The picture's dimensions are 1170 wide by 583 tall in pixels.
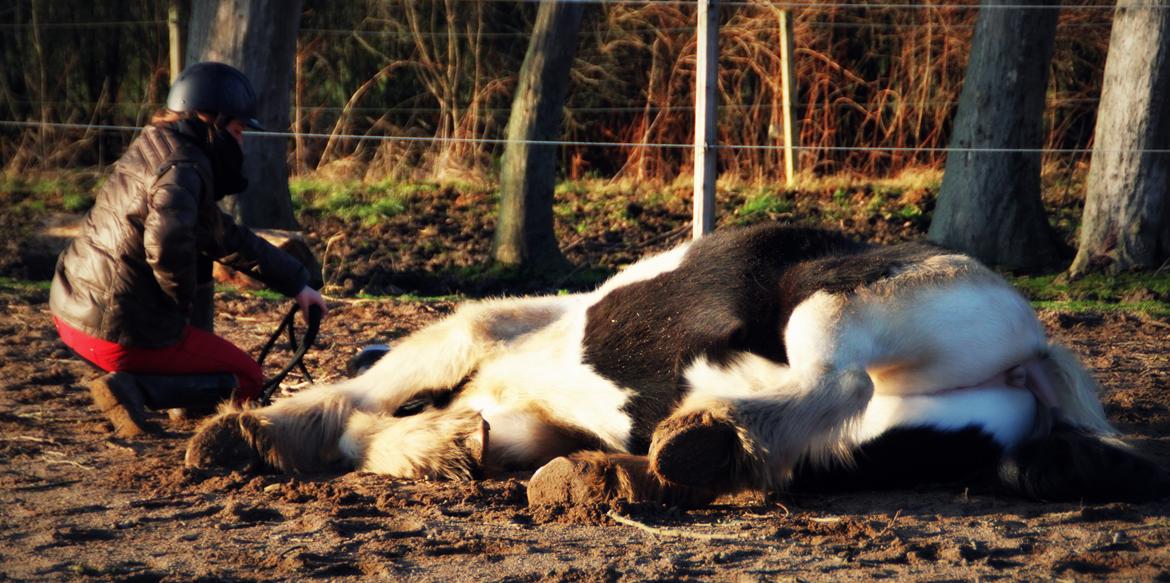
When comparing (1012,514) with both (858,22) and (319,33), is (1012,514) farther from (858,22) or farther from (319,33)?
(319,33)

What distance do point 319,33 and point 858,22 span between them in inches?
250

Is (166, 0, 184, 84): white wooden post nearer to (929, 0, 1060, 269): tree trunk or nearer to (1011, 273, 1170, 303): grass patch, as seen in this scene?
(929, 0, 1060, 269): tree trunk

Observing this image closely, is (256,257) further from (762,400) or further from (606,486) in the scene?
(762,400)

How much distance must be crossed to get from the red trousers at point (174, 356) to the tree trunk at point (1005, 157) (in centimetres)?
555

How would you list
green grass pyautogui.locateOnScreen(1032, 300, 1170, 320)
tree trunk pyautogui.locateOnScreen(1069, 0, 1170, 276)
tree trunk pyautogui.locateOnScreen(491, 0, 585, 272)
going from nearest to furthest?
green grass pyautogui.locateOnScreen(1032, 300, 1170, 320), tree trunk pyautogui.locateOnScreen(1069, 0, 1170, 276), tree trunk pyautogui.locateOnScreen(491, 0, 585, 272)

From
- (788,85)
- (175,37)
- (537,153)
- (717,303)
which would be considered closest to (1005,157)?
(537,153)

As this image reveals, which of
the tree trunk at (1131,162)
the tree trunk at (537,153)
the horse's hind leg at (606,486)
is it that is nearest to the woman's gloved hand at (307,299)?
the horse's hind leg at (606,486)

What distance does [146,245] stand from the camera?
4.11m

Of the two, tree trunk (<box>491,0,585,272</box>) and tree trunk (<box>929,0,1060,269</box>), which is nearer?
tree trunk (<box>929,0,1060,269</box>)

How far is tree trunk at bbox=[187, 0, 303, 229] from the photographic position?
27.4 feet

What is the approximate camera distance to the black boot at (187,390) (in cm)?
435

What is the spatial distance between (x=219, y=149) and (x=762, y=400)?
232 centimetres

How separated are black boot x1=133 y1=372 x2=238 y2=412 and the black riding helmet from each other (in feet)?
3.24

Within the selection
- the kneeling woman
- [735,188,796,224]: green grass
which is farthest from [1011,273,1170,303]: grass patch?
the kneeling woman
